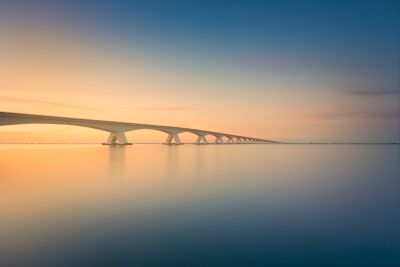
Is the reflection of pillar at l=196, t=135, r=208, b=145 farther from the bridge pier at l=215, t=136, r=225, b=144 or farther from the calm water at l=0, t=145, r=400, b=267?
the calm water at l=0, t=145, r=400, b=267

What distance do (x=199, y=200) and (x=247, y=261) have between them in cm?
533

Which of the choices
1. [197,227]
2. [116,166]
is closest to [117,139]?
[116,166]

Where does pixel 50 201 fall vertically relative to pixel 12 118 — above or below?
below

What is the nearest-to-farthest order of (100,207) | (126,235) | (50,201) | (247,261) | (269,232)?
(247,261)
(126,235)
(269,232)
(100,207)
(50,201)

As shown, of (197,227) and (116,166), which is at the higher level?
(197,227)

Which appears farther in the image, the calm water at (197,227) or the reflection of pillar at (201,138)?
the reflection of pillar at (201,138)

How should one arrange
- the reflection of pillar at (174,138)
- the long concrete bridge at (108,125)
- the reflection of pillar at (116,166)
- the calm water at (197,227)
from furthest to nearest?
the reflection of pillar at (174,138) → the long concrete bridge at (108,125) → the reflection of pillar at (116,166) → the calm water at (197,227)

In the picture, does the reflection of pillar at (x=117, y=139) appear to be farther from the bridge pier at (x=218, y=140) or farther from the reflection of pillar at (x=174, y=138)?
the bridge pier at (x=218, y=140)

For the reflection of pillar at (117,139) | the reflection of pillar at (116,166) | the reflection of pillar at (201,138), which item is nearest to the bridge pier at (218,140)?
the reflection of pillar at (201,138)

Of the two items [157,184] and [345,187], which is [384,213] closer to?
[345,187]

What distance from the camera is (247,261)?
4.67 meters

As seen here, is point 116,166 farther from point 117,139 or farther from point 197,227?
point 117,139

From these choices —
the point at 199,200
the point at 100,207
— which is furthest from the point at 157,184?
the point at 100,207

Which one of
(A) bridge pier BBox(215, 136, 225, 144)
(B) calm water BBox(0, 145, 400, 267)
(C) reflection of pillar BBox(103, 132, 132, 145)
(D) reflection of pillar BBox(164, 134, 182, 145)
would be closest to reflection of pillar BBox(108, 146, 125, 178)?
(B) calm water BBox(0, 145, 400, 267)
